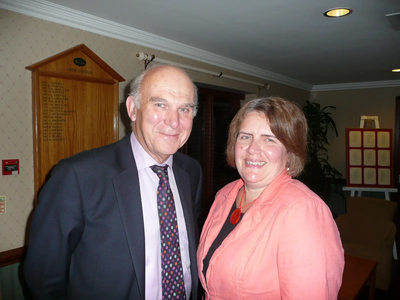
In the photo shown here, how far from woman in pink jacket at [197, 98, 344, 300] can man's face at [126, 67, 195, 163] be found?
31 centimetres

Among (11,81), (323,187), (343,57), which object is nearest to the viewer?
(11,81)

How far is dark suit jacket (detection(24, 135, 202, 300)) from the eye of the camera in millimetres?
1090

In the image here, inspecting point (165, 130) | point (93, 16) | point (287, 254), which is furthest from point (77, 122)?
point (287, 254)

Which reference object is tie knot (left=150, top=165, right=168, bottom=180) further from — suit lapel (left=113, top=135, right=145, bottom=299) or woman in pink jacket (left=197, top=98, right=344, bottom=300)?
woman in pink jacket (left=197, top=98, right=344, bottom=300)

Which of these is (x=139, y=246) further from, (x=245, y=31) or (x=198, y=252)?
(x=245, y=31)

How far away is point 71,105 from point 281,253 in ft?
6.89

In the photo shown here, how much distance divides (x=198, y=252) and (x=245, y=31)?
2294mm

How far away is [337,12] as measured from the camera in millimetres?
2391

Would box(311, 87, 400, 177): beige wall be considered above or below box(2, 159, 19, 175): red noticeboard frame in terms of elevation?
above

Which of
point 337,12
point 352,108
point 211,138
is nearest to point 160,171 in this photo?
point 337,12

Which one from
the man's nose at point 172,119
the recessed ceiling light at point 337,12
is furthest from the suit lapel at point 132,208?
the recessed ceiling light at point 337,12

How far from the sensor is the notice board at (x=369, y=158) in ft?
15.5

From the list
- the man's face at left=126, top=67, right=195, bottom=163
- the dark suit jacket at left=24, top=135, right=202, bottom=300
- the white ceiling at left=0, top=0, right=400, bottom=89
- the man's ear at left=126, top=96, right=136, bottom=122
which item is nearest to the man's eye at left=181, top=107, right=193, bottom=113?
the man's face at left=126, top=67, right=195, bottom=163

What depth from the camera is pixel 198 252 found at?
4.66 feet
